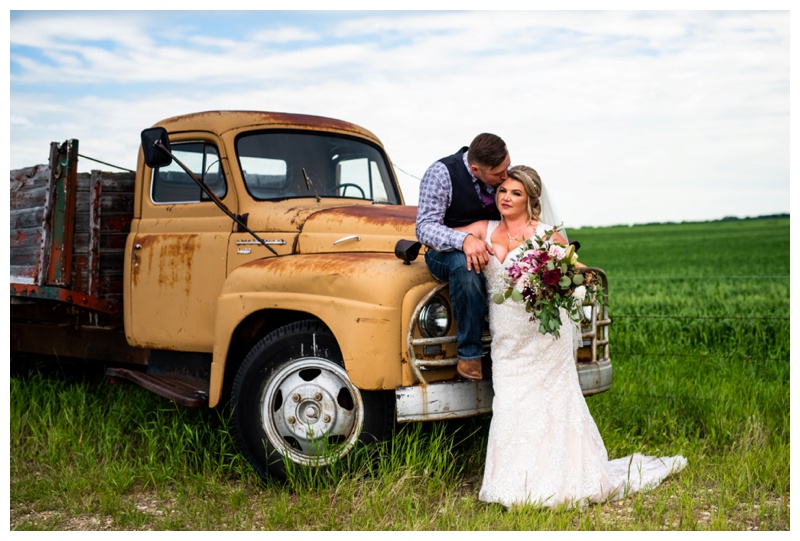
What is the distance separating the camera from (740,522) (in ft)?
15.4

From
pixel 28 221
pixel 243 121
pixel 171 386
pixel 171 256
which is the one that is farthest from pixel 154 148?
pixel 28 221

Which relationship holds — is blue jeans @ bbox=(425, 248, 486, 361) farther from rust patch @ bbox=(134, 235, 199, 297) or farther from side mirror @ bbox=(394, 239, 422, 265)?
rust patch @ bbox=(134, 235, 199, 297)

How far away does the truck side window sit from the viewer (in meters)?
5.96

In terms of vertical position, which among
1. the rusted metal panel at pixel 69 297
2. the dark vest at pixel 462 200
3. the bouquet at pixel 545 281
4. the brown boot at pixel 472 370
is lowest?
the brown boot at pixel 472 370

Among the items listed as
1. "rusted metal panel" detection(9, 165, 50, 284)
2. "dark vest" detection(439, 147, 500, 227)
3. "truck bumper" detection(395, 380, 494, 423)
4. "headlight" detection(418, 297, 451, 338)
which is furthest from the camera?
"rusted metal panel" detection(9, 165, 50, 284)

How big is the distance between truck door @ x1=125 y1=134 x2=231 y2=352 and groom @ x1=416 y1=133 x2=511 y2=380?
63.3 inches

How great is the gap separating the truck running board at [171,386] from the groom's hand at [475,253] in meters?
1.89

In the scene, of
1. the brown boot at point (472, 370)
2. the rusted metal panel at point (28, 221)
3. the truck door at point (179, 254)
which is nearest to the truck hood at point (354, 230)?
the truck door at point (179, 254)

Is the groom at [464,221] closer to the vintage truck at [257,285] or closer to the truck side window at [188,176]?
the vintage truck at [257,285]

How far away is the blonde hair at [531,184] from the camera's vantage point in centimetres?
472

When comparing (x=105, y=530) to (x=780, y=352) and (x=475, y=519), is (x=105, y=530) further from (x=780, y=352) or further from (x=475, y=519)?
(x=780, y=352)

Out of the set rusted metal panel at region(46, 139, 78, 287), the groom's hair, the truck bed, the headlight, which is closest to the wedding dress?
the headlight

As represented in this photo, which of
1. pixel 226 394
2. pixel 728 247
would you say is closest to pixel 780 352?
pixel 226 394

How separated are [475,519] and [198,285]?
243cm
